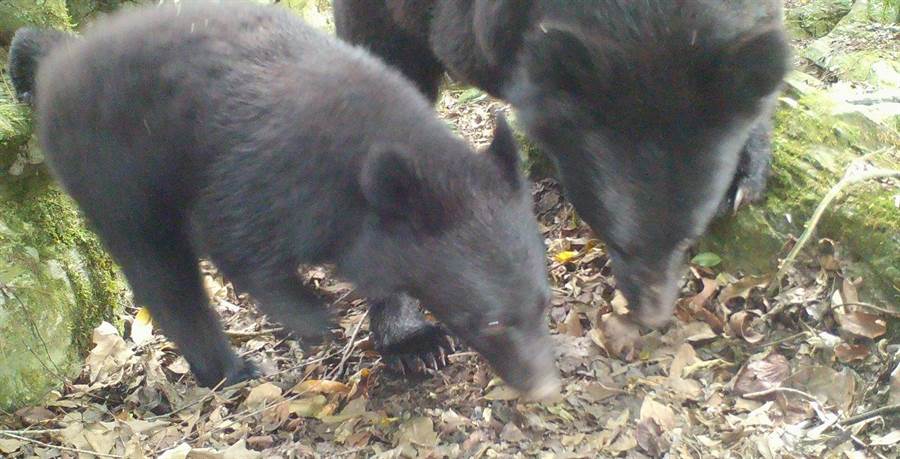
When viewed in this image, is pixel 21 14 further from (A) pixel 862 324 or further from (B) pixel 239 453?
(A) pixel 862 324

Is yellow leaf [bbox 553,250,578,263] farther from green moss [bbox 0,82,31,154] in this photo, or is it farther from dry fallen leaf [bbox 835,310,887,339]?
green moss [bbox 0,82,31,154]

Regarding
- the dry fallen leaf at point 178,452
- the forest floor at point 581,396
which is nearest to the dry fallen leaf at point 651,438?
the forest floor at point 581,396

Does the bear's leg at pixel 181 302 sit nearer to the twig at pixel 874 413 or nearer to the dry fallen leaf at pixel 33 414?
the dry fallen leaf at pixel 33 414

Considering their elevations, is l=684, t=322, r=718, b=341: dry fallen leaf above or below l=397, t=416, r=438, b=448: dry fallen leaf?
below

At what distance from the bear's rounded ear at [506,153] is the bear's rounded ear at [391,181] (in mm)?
410

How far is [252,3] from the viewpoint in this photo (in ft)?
14.2

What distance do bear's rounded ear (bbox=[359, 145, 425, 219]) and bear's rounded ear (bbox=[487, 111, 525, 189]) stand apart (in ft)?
1.34

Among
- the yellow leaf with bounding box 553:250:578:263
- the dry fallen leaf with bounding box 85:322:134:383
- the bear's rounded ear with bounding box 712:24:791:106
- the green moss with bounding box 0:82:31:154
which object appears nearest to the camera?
the bear's rounded ear with bounding box 712:24:791:106

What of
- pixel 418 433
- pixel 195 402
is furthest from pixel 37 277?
pixel 418 433

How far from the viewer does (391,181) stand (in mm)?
3201

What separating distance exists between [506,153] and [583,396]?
1308mm

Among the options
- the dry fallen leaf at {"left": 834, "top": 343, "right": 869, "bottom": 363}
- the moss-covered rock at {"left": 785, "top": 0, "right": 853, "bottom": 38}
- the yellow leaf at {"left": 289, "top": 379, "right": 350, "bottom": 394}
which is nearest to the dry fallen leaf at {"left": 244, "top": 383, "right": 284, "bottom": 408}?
the yellow leaf at {"left": 289, "top": 379, "right": 350, "bottom": 394}

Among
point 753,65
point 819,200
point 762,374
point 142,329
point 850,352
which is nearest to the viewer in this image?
point 753,65

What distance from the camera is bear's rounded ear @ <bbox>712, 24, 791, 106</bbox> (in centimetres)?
303
